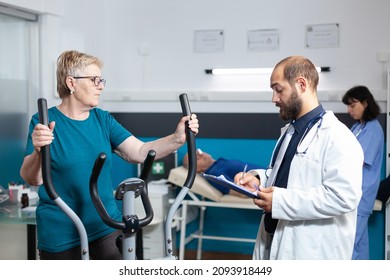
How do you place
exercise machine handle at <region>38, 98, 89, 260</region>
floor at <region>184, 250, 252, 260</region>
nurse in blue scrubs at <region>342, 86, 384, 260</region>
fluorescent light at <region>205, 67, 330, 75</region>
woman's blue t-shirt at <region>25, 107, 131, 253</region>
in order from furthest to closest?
1. floor at <region>184, 250, 252, 260</region>
2. fluorescent light at <region>205, 67, 330, 75</region>
3. nurse in blue scrubs at <region>342, 86, 384, 260</region>
4. woman's blue t-shirt at <region>25, 107, 131, 253</region>
5. exercise machine handle at <region>38, 98, 89, 260</region>

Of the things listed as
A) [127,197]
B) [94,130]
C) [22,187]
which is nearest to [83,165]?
[94,130]

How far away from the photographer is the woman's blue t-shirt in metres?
1.85

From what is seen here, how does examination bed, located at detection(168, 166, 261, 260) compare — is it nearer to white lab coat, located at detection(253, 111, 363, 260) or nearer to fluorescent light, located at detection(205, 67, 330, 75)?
fluorescent light, located at detection(205, 67, 330, 75)

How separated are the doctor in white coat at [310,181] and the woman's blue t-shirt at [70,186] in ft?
1.96

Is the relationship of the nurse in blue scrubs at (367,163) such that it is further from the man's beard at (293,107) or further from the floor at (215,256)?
the man's beard at (293,107)

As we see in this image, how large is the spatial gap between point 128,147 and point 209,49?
2.59m

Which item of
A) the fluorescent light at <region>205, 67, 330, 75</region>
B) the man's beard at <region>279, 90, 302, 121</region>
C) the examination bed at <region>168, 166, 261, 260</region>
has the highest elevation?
the fluorescent light at <region>205, 67, 330, 75</region>

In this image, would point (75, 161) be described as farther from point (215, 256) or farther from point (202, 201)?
point (215, 256)

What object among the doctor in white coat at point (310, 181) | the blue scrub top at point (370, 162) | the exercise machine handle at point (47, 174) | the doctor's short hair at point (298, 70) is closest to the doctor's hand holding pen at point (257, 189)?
the doctor in white coat at point (310, 181)

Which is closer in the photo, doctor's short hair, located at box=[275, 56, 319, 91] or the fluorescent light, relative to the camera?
doctor's short hair, located at box=[275, 56, 319, 91]

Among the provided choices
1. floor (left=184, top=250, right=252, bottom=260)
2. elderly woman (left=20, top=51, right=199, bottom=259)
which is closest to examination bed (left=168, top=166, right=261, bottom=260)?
floor (left=184, top=250, right=252, bottom=260)

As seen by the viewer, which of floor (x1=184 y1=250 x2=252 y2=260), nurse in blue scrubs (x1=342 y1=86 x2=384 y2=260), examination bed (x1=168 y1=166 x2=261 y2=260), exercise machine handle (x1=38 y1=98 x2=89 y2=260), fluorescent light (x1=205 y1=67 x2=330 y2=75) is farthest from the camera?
floor (x1=184 y1=250 x2=252 y2=260)

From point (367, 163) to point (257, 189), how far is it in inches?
64.7

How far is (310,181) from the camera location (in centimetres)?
182
